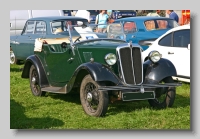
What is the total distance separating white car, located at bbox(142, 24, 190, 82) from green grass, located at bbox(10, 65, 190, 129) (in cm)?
54

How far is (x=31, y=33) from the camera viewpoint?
1121 centimetres

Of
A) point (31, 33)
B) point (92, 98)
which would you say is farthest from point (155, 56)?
point (31, 33)

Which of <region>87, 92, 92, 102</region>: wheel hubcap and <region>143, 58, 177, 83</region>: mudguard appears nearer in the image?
<region>87, 92, 92, 102</region>: wheel hubcap

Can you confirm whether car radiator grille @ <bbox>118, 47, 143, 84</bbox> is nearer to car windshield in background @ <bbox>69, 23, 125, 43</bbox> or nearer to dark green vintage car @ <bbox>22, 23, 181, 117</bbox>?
dark green vintage car @ <bbox>22, 23, 181, 117</bbox>

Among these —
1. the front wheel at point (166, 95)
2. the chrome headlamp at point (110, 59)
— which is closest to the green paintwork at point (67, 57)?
the chrome headlamp at point (110, 59)

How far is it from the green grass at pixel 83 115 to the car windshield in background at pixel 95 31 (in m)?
0.99

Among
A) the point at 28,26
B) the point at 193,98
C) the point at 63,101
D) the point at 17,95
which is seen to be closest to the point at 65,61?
the point at 63,101

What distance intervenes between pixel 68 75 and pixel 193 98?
2.01 meters

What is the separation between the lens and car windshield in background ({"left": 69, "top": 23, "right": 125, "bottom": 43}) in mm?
7646

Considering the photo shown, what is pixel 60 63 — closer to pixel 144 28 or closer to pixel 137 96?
pixel 137 96

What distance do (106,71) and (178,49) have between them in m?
2.69

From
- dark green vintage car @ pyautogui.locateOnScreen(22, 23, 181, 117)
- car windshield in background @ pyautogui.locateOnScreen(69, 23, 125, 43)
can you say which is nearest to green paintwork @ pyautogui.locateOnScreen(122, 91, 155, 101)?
dark green vintage car @ pyautogui.locateOnScreen(22, 23, 181, 117)

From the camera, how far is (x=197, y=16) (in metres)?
6.65

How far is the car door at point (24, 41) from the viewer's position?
11164 mm
